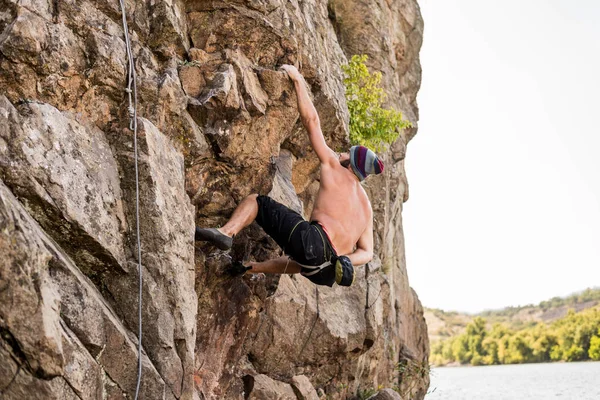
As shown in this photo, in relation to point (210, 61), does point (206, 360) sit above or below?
below

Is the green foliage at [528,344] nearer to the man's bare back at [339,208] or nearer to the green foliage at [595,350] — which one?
the green foliage at [595,350]

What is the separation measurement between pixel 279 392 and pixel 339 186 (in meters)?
3.22

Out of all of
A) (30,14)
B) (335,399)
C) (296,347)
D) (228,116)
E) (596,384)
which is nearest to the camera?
(30,14)

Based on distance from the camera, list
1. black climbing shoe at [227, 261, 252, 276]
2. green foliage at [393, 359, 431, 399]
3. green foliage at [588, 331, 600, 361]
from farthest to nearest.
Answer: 1. green foliage at [588, 331, 600, 361]
2. green foliage at [393, 359, 431, 399]
3. black climbing shoe at [227, 261, 252, 276]

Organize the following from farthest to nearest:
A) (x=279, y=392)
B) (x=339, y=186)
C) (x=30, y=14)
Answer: (x=279, y=392)
(x=339, y=186)
(x=30, y=14)

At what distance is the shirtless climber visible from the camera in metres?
8.09

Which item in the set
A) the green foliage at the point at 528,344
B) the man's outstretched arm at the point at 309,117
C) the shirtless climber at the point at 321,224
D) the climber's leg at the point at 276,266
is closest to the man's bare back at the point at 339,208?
the shirtless climber at the point at 321,224

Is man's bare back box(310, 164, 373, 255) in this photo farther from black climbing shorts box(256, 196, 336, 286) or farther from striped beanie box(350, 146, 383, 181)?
black climbing shorts box(256, 196, 336, 286)

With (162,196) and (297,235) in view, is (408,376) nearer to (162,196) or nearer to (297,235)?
(297,235)

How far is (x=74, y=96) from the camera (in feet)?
21.1

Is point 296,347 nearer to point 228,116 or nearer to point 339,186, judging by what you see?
point 339,186

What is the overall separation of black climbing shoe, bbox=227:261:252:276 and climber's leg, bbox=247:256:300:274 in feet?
0.69

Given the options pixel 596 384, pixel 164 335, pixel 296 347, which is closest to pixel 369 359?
pixel 296 347

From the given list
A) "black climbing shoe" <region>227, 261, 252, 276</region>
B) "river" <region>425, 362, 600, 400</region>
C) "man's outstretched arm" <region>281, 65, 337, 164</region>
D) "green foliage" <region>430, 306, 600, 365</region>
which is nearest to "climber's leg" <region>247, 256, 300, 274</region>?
"black climbing shoe" <region>227, 261, 252, 276</region>
